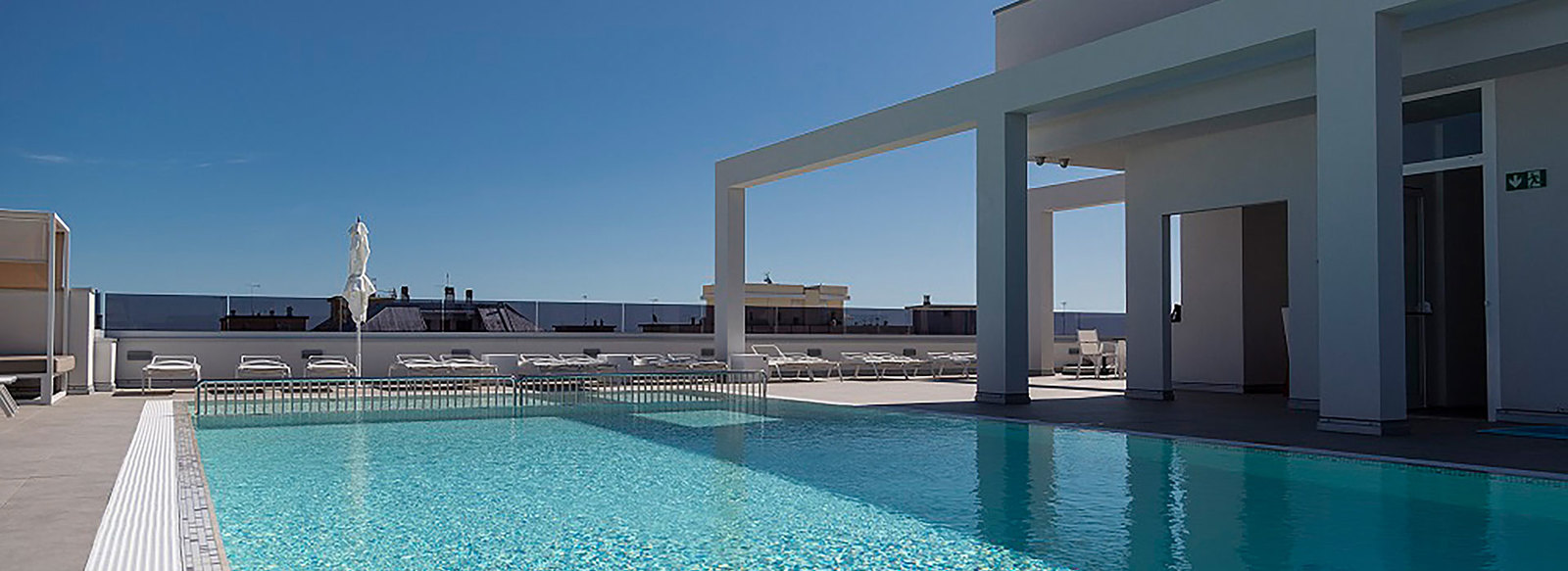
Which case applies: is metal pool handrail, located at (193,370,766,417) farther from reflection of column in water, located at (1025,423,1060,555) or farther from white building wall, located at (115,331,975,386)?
reflection of column in water, located at (1025,423,1060,555)

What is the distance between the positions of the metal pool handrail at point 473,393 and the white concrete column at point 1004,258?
332 cm

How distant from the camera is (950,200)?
1235 inches

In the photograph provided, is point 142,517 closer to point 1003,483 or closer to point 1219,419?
point 1003,483

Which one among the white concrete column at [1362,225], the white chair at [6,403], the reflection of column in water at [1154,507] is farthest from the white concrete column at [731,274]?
the white concrete column at [1362,225]

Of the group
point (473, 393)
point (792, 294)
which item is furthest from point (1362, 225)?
point (792, 294)

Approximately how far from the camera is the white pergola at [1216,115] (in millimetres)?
7746

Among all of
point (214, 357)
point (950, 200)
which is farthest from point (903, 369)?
point (950, 200)

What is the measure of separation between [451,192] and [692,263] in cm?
1127

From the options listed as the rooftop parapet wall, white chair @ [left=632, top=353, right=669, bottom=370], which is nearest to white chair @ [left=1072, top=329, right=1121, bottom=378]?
the rooftop parapet wall

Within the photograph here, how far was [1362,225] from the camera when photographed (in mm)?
7797

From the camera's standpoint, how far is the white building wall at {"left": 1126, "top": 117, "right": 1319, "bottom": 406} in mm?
11094

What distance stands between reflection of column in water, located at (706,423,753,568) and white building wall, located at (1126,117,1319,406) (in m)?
6.00

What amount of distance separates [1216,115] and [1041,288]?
796 cm

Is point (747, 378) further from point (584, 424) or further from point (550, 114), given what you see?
point (550, 114)
